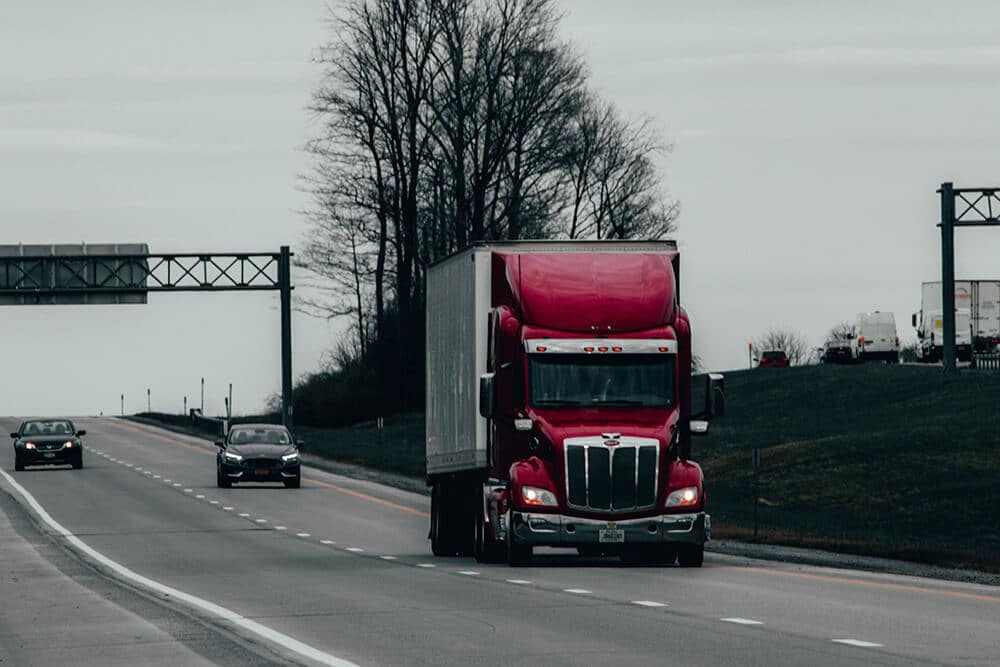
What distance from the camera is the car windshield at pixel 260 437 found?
53219 mm

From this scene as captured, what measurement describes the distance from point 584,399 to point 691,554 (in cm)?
234

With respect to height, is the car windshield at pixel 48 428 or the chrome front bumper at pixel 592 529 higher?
the car windshield at pixel 48 428

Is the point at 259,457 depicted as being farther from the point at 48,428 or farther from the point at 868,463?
the point at 868,463

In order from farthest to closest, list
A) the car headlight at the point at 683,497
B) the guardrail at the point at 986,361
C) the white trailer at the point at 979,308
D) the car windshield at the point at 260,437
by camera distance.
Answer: the white trailer at the point at 979,308
the guardrail at the point at 986,361
the car windshield at the point at 260,437
the car headlight at the point at 683,497

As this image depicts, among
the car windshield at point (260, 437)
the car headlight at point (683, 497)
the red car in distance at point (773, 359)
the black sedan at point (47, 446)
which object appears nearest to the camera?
the car headlight at point (683, 497)

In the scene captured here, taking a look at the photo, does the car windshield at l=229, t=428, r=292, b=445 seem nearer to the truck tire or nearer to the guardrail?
the truck tire

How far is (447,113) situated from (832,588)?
60.4 metres

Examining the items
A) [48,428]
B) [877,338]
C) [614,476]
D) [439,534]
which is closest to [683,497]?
[614,476]

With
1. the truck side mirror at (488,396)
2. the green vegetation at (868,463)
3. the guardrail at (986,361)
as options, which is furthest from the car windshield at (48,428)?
the truck side mirror at (488,396)

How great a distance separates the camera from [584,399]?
25.2 m

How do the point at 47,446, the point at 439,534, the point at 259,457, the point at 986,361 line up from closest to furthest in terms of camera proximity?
the point at 439,534, the point at 259,457, the point at 47,446, the point at 986,361

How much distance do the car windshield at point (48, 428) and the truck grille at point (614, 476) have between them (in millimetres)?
41489

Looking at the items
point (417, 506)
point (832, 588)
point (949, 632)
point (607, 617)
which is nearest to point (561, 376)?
point (832, 588)

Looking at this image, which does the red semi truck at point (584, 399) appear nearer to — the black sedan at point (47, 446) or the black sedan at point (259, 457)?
the black sedan at point (259, 457)
